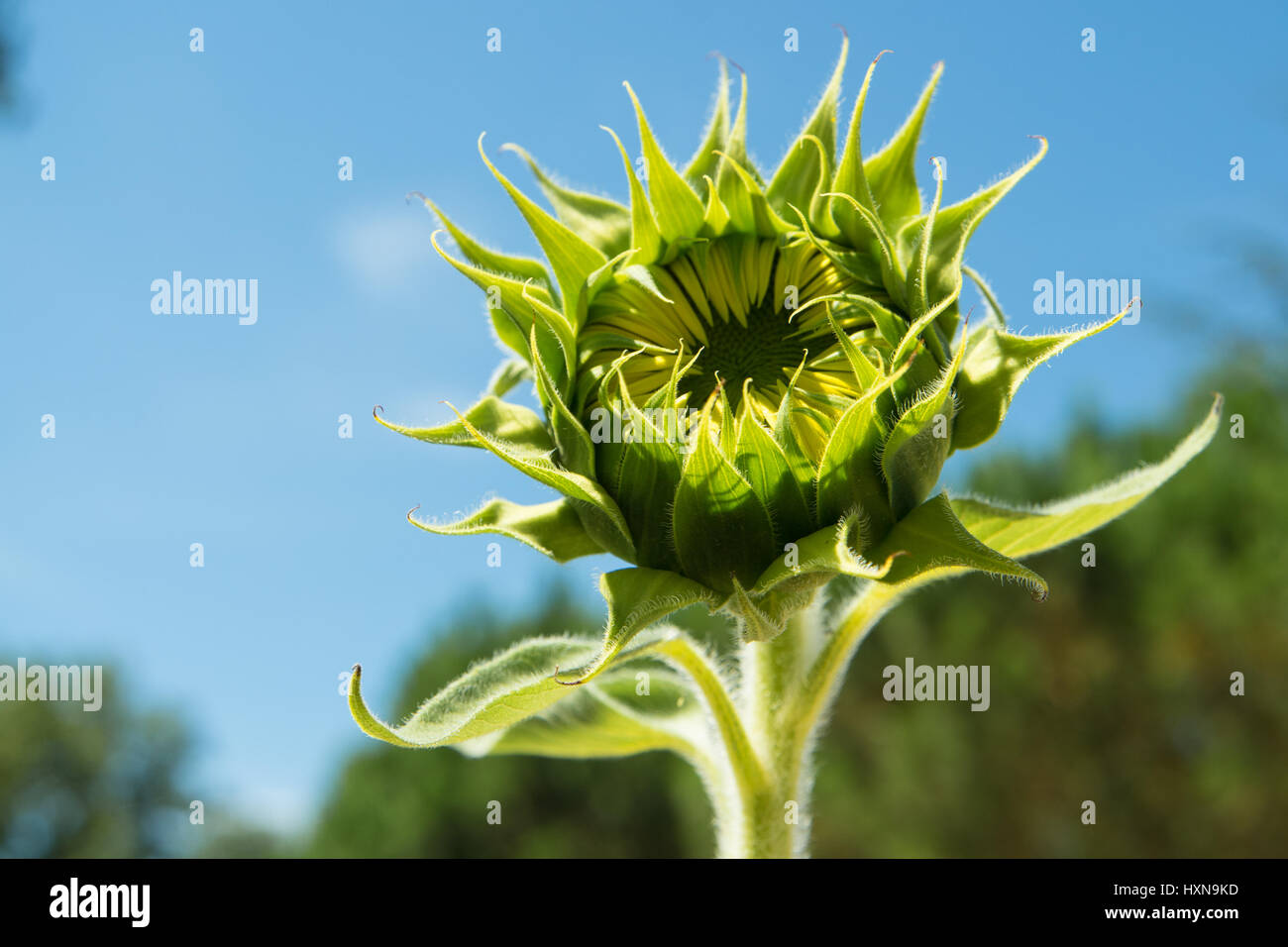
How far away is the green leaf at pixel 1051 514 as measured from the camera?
7.30ft

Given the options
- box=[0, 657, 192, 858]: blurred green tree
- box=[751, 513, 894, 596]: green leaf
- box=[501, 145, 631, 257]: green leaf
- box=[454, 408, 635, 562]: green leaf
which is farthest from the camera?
box=[0, 657, 192, 858]: blurred green tree

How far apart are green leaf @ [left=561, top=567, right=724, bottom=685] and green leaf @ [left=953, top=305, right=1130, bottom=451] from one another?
59cm

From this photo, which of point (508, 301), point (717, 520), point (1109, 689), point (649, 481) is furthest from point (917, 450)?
point (1109, 689)

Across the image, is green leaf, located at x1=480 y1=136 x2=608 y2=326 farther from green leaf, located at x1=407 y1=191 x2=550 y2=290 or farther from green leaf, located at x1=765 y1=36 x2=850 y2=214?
green leaf, located at x1=765 y1=36 x2=850 y2=214

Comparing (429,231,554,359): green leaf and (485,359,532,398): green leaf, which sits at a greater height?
(429,231,554,359): green leaf

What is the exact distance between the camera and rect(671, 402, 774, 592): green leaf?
209 cm

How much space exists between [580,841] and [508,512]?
36.1 m

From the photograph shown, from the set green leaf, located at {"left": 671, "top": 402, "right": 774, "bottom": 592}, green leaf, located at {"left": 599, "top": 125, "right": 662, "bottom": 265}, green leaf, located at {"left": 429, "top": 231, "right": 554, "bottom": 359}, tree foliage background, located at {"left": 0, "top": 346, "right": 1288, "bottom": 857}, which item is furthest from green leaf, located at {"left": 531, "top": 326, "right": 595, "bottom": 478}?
tree foliage background, located at {"left": 0, "top": 346, "right": 1288, "bottom": 857}

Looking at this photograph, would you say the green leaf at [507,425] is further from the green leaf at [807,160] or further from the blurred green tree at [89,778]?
the blurred green tree at [89,778]

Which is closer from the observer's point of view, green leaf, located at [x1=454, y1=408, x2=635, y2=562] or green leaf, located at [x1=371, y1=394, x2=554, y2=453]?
green leaf, located at [x1=454, y1=408, x2=635, y2=562]

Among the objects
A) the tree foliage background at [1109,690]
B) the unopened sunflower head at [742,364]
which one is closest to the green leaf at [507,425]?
the unopened sunflower head at [742,364]

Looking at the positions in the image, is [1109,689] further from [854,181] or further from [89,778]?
[89,778]

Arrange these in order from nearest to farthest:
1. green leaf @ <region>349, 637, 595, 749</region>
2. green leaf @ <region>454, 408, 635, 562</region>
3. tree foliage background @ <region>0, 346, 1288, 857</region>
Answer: green leaf @ <region>349, 637, 595, 749</region>
green leaf @ <region>454, 408, 635, 562</region>
tree foliage background @ <region>0, 346, 1288, 857</region>
